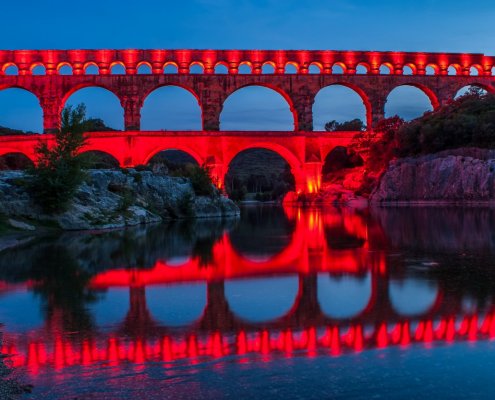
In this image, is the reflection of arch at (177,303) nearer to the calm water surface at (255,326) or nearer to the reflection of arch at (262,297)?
the calm water surface at (255,326)

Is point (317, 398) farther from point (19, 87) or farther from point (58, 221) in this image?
point (19, 87)

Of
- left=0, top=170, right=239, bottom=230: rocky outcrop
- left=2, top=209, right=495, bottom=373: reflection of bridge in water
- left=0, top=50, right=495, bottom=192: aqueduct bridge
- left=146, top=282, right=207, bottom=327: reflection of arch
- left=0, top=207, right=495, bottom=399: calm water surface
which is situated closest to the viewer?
left=0, top=207, right=495, bottom=399: calm water surface

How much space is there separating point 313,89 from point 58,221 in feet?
111

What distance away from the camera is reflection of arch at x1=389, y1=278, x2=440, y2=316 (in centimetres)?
527

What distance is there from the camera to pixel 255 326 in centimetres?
486

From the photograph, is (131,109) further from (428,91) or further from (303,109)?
(428,91)

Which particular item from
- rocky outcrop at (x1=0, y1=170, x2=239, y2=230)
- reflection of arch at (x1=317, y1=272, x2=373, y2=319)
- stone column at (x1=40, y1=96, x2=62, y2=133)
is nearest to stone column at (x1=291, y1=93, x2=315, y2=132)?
stone column at (x1=40, y1=96, x2=62, y2=133)

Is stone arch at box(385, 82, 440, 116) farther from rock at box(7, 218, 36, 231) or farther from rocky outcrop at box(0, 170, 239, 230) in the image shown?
rock at box(7, 218, 36, 231)

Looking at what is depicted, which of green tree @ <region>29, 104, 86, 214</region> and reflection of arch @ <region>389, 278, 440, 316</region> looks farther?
green tree @ <region>29, 104, 86, 214</region>

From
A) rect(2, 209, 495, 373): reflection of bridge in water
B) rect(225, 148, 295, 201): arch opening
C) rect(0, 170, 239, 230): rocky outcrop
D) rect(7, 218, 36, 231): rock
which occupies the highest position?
rect(225, 148, 295, 201): arch opening

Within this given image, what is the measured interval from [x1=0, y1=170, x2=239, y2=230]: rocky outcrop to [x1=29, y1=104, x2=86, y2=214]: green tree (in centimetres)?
35

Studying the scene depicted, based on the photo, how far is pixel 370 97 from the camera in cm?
4847

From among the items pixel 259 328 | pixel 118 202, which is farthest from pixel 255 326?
pixel 118 202

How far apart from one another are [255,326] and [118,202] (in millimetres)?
16613
